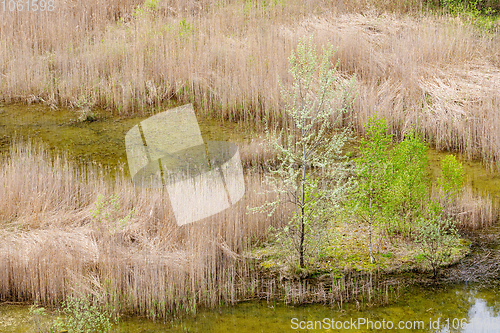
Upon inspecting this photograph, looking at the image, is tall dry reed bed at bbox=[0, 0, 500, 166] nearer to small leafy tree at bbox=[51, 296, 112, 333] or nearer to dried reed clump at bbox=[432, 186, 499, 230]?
dried reed clump at bbox=[432, 186, 499, 230]

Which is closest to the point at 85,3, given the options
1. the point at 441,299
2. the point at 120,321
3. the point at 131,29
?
the point at 131,29

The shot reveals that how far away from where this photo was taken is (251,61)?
331 inches

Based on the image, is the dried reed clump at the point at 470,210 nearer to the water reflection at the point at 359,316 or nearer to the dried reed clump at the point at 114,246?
the water reflection at the point at 359,316

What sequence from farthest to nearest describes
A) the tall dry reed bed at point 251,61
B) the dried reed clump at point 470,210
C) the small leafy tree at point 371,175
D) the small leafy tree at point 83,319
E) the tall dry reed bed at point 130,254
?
1. the tall dry reed bed at point 251,61
2. the dried reed clump at point 470,210
3. the small leafy tree at point 371,175
4. the tall dry reed bed at point 130,254
5. the small leafy tree at point 83,319

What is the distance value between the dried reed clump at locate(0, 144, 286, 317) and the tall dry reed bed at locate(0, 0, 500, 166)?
2675 mm

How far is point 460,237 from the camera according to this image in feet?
16.0

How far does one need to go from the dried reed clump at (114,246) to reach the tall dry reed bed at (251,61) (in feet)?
8.77

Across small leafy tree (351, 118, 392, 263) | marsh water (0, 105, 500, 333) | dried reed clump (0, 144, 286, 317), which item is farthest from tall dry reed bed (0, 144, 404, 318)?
small leafy tree (351, 118, 392, 263)

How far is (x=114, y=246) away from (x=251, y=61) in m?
4.74

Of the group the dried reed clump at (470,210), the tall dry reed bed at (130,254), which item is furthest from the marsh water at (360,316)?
the dried reed clump at (470,210)

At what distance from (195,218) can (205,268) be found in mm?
649

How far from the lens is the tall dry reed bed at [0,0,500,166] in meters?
7.20

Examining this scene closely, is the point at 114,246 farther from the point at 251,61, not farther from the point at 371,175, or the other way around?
the point at 251,61

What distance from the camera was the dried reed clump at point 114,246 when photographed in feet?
13.6
